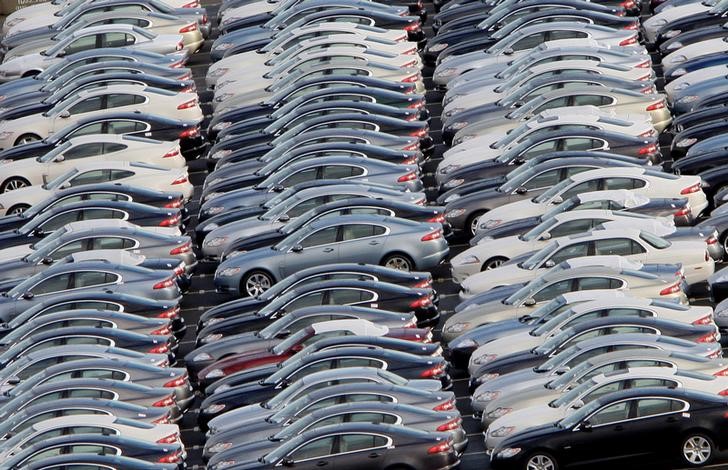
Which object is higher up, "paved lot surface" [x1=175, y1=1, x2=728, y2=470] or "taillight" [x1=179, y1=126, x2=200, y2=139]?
"taillight" [x1=179, y1=126, x2=200, y2=139]

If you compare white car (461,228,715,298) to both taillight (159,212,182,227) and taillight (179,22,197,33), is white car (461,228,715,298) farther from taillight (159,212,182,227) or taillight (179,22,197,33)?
taillight (179,22,197,33)

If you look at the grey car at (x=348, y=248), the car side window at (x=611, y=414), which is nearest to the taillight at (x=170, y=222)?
the grey car at (x=348, y=248)

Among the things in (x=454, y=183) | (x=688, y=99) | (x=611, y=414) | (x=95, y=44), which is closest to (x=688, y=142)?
(x=688, y=99)

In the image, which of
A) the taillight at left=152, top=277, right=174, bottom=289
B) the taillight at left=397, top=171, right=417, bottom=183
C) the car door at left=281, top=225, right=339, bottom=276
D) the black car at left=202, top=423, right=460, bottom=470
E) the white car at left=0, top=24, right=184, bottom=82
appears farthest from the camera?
the white car at left=0, top=24, right=184, bottom=82

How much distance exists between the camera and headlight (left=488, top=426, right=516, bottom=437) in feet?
138

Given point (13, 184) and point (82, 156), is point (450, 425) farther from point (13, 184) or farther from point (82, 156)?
point (13, 184)

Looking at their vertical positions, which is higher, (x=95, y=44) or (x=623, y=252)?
(x=95, y=44)

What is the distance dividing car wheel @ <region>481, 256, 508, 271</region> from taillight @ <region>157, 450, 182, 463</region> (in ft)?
27.1

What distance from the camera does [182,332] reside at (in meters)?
48.3

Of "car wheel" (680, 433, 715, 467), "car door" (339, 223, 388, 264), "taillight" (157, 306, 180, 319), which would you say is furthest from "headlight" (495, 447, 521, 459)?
"taillight" (157, 306, 180, 319)

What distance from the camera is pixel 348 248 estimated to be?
49062 mm

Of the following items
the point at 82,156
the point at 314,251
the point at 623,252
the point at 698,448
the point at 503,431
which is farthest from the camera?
the point at 82,156

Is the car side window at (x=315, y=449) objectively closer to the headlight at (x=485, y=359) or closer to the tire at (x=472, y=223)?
the headlight at (x=485, y=359)

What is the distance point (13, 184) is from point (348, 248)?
8503mm
